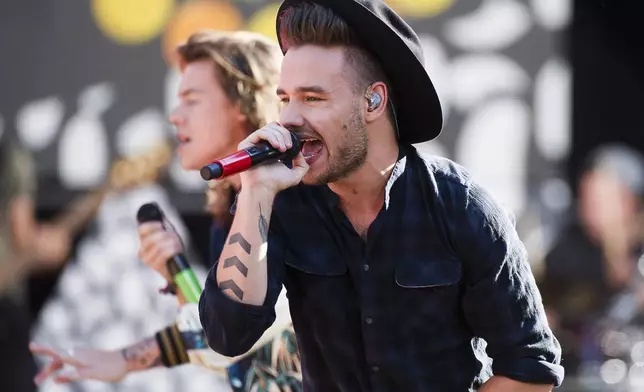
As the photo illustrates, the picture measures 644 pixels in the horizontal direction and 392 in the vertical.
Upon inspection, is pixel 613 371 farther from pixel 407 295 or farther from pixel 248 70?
pixel 407 295

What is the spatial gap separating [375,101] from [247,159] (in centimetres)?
34

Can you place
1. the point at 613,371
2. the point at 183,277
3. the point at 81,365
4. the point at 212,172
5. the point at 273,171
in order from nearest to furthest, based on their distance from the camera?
the point at 212,172, the point at 273,171, the point at 183,277, the point at 81,365, the point at 613,371

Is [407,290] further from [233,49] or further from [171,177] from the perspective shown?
[171,177]

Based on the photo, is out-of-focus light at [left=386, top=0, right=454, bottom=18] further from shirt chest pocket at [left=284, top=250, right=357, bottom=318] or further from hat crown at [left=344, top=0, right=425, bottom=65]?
shirt chest pocket at [left=284, top=250, right=357, bottom=318]

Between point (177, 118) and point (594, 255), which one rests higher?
point (177, 118)

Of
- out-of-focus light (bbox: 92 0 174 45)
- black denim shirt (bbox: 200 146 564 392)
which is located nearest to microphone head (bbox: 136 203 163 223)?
black denim shirt (bbox: 200 146 564 392)

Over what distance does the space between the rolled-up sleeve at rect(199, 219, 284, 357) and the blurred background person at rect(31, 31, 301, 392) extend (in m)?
0.95

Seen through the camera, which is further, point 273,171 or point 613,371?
point 613,371

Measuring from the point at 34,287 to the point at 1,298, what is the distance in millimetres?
695

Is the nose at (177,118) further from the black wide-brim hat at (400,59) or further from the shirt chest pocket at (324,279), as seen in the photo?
the shirt chest pocket at (324,279)

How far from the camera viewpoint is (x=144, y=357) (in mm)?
3359

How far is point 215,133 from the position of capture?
3.33 metres

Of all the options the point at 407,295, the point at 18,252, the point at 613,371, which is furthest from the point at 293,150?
the point at 613,371

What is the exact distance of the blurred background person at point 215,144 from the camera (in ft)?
10.6
